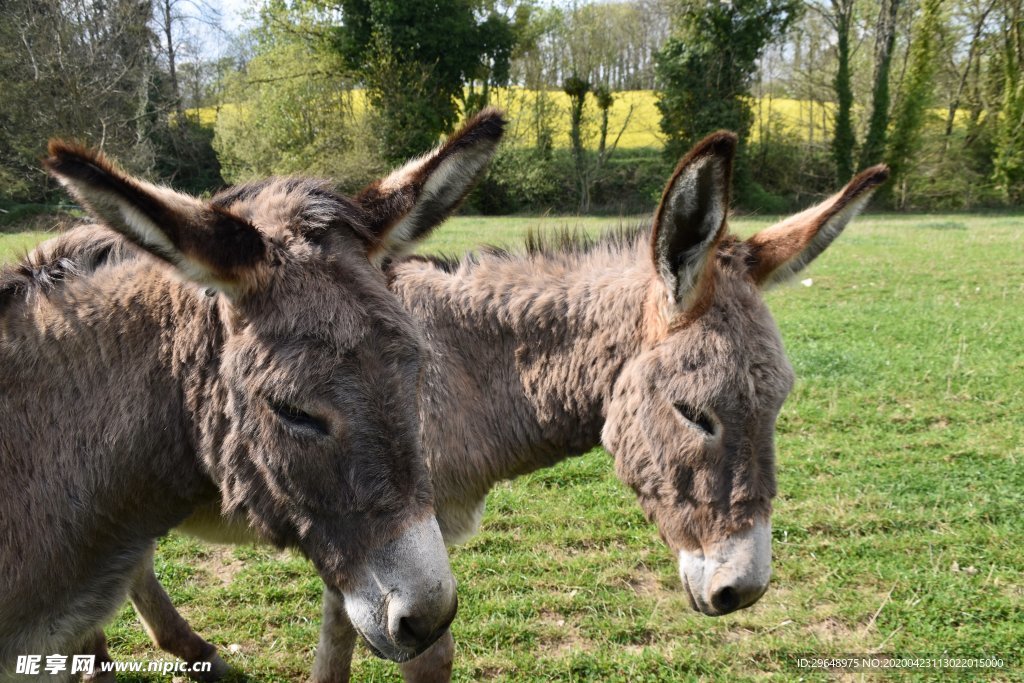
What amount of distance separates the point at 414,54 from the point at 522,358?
32095 mm

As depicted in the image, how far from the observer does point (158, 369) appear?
7.23 ft

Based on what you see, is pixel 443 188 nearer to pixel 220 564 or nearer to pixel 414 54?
pixel 220 564

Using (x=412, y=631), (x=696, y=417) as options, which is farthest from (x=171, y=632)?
(x=696, y=417)

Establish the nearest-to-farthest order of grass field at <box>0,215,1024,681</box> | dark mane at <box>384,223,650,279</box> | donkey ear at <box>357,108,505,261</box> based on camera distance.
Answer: donkey ear at <box>357,108,505,261</box>, dark mane at <box>384,223,650,279</box>, grass field at <box>0,215,1024,681</box>

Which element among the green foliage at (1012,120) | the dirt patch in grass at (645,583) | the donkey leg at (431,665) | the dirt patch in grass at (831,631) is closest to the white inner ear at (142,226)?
the donkey leg at (431,665)

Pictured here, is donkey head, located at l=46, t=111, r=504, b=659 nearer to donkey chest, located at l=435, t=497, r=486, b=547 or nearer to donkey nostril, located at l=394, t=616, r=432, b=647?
donkey nostril, located at l=394, t=616, r=432, b=647

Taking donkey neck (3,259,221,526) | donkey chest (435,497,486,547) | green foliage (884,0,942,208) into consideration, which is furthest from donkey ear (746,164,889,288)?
green foliage (884,0,942,208)

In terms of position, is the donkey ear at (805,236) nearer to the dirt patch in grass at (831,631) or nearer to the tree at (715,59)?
the dirt patch in grass at (831,631)

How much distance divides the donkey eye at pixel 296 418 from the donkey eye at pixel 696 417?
1.55 meters

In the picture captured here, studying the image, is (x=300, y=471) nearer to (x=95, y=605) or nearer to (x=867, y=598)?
(x=95, y=605)

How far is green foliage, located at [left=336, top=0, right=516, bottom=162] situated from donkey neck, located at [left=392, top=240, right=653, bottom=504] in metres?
29.1

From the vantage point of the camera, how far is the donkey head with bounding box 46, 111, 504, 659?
1.91m

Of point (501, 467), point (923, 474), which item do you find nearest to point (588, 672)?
point (501, 467)

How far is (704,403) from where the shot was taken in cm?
281
